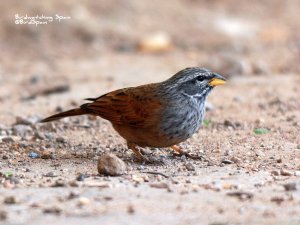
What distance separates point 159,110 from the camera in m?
8.18

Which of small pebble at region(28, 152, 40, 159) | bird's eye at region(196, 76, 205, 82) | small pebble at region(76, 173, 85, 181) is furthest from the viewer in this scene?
bird's eye at region(196, 76, 205, 82)

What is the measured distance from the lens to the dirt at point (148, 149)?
Result: 21.2 ft

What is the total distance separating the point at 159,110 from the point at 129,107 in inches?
14.6

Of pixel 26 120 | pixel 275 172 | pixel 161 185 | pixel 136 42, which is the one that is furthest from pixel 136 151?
pixel 136 42

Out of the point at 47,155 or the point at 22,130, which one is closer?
the point at 47,155

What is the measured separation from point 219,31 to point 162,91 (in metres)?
7.79

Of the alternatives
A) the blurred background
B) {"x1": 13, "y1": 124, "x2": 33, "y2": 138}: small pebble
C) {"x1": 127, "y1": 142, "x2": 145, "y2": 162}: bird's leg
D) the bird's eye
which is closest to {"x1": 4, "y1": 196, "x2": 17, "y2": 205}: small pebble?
{"x1": 127, "y1": 142, "x2": 145, "y2": 162}: bird's leg

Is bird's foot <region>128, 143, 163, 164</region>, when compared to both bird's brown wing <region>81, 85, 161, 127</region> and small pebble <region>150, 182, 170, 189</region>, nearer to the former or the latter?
bird's brown wing <region>81, 85, 161, 127</region>

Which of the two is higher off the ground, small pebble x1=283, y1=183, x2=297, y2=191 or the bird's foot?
the bird's foot

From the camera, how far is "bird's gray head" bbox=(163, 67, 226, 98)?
27.8 feet

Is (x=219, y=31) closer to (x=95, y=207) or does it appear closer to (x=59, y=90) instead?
(x=59, y=90)

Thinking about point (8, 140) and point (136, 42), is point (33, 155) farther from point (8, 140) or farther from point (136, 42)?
point (136, 42)

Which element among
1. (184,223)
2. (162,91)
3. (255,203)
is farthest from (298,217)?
(162,91)

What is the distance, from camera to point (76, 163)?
321 inches
